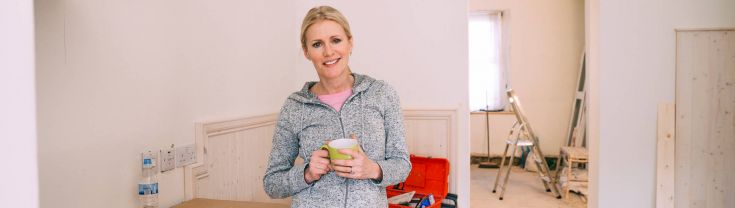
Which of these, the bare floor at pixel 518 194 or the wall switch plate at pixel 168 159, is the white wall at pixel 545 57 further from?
the wall switch plate at pixel 168 159

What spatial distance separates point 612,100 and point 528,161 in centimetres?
333

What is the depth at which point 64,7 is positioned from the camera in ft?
4.94

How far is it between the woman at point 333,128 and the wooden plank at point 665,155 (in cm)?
226

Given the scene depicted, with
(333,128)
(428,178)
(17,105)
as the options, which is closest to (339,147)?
(333,128)

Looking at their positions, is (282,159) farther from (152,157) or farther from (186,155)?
(186,155)

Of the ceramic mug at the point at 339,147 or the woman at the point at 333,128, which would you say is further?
the woman at the point at 333,128

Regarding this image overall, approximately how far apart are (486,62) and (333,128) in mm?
5596

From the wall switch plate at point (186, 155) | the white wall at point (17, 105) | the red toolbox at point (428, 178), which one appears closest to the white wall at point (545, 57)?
the red toolbox at point (428, 178)

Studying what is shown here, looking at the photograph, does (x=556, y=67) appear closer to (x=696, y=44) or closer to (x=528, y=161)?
(x=528, y=161)

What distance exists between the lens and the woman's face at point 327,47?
1.47m

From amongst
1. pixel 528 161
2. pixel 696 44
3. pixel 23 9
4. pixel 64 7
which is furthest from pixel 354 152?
pixel 528 161

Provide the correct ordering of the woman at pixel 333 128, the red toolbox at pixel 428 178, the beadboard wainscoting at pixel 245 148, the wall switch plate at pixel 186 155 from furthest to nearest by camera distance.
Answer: the red toolbox at pixel 428 178
the beadboard wainscoting at pixel 245 148
the wall switch plate at pixel 186 155
the woman at pixel 333 128

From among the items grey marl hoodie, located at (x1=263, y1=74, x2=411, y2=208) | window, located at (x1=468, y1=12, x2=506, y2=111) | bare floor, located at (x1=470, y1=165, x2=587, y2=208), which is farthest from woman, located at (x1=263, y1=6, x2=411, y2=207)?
window, located at (x1=468, y1=12, x2=506, y2=111)

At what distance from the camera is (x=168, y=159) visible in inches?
77.4
